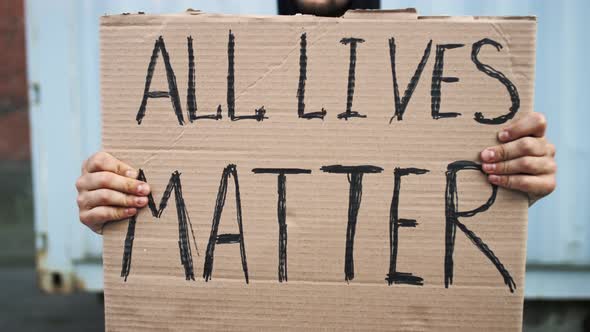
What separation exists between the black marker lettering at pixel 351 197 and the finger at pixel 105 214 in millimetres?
399

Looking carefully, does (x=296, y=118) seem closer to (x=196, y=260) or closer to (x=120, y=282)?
(x=196, y=260)

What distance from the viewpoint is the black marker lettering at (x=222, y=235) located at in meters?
0.98

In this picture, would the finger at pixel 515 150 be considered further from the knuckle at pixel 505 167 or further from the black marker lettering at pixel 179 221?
the black marker lettering at pixel 179 221

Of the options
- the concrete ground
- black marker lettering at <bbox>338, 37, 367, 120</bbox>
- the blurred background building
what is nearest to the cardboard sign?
black marker lettering at <bbox>338, 37, 367, 120</bbox>

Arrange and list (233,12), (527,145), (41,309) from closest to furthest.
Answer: (527,145)
(233,12)
(41,309)

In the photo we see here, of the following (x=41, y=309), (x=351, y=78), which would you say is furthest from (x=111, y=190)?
(x=41, y=309)

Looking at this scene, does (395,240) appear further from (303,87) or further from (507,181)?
(303,87)

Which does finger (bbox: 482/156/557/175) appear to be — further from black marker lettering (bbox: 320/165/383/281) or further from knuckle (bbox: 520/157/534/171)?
black marker lettering (bbox: 320/165/383/281)

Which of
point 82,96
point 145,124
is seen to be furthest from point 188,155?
point 82,96

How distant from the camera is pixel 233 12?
232cm

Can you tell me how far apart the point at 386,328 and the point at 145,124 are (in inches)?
24.7

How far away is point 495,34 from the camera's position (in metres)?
0.94

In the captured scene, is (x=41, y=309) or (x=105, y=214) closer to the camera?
(x=105, y=214)

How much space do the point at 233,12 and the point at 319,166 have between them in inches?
61.9
